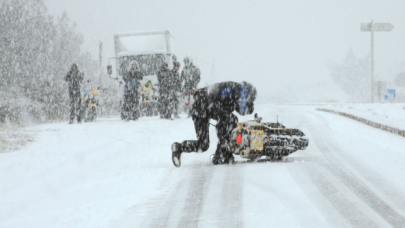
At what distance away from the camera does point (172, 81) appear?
47.8ft

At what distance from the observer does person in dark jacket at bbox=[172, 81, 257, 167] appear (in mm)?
5992

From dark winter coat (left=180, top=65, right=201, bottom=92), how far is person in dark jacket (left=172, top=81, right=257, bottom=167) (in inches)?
341

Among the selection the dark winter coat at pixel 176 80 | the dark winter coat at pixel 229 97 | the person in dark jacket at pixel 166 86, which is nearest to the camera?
the dark winter coat at pixel 229 97

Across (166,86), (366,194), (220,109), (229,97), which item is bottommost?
(366,194)

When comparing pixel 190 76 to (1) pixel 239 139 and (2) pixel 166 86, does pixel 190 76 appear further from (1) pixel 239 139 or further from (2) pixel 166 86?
(1) pixel 239 139

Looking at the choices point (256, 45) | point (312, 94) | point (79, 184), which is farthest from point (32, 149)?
point (256, 45)

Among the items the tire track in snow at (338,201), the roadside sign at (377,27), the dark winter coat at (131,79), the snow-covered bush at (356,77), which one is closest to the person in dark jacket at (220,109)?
the tire track in snow at (338,201)

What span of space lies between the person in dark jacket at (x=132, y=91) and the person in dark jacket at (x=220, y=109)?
8.56 m

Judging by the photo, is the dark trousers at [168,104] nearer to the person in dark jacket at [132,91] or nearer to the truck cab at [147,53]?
the person in dark jacket at [132,91]

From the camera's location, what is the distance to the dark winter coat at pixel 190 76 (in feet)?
48.9

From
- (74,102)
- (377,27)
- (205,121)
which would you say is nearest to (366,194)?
(205,121)

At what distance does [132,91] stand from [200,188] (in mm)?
10117

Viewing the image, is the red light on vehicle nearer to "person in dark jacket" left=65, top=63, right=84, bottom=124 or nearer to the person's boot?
the person's boot

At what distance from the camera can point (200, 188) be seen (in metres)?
4.96
